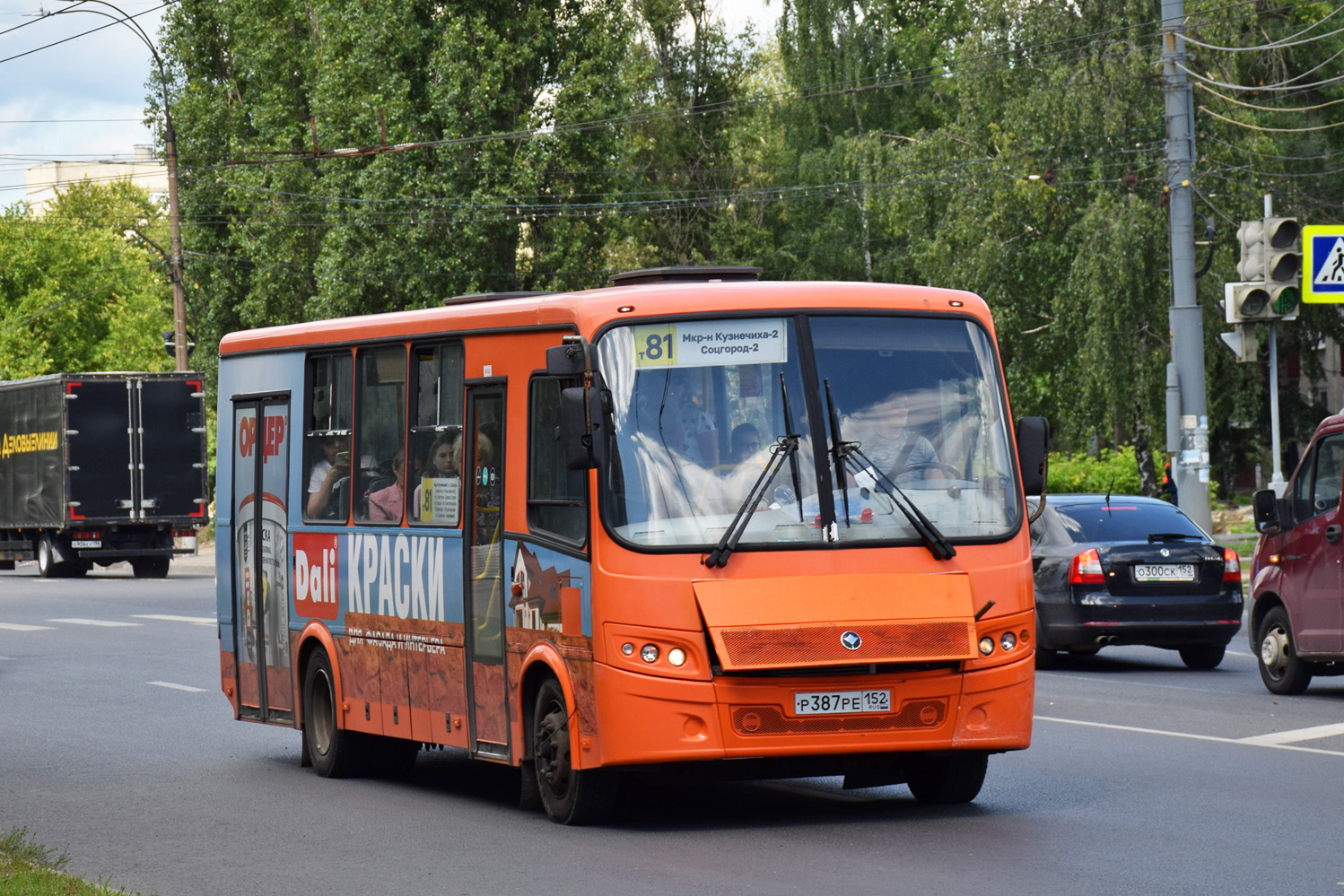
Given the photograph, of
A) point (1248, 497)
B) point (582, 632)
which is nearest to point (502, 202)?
point (1248, 497)

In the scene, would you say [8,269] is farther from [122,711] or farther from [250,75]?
[122,711]

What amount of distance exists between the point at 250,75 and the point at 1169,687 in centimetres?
4818

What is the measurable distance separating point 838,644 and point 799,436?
3.35 feet

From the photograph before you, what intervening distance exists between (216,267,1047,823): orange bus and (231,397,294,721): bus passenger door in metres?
2.12

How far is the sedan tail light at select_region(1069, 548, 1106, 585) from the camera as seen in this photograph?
58.6ft

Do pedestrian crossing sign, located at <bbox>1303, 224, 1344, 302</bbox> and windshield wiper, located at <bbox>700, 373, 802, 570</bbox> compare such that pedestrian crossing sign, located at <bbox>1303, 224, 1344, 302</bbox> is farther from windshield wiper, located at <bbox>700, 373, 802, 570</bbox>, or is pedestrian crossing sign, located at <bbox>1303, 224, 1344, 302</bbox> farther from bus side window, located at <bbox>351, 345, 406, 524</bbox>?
windshield wiper, located at <bbox>700, 373, 802, 570</bbox>

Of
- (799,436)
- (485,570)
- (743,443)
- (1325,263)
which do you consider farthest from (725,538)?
(1325,263)

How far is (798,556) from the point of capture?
9.48 m

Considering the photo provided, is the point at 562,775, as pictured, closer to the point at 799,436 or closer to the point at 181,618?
the point at 799,436

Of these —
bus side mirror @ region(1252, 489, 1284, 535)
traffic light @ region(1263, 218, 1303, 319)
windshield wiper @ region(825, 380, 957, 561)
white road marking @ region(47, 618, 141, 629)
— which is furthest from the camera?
white road marking @ region(47, 618, 141, 629)

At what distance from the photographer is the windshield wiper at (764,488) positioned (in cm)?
934

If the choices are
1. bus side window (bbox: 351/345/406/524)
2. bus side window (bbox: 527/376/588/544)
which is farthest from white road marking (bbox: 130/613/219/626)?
bus side window (bbox: 527/376/588/544)

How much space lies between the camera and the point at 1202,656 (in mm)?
18484

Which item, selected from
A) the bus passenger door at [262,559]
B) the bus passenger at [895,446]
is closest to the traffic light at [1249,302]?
the bus passenger door at [262,559]
